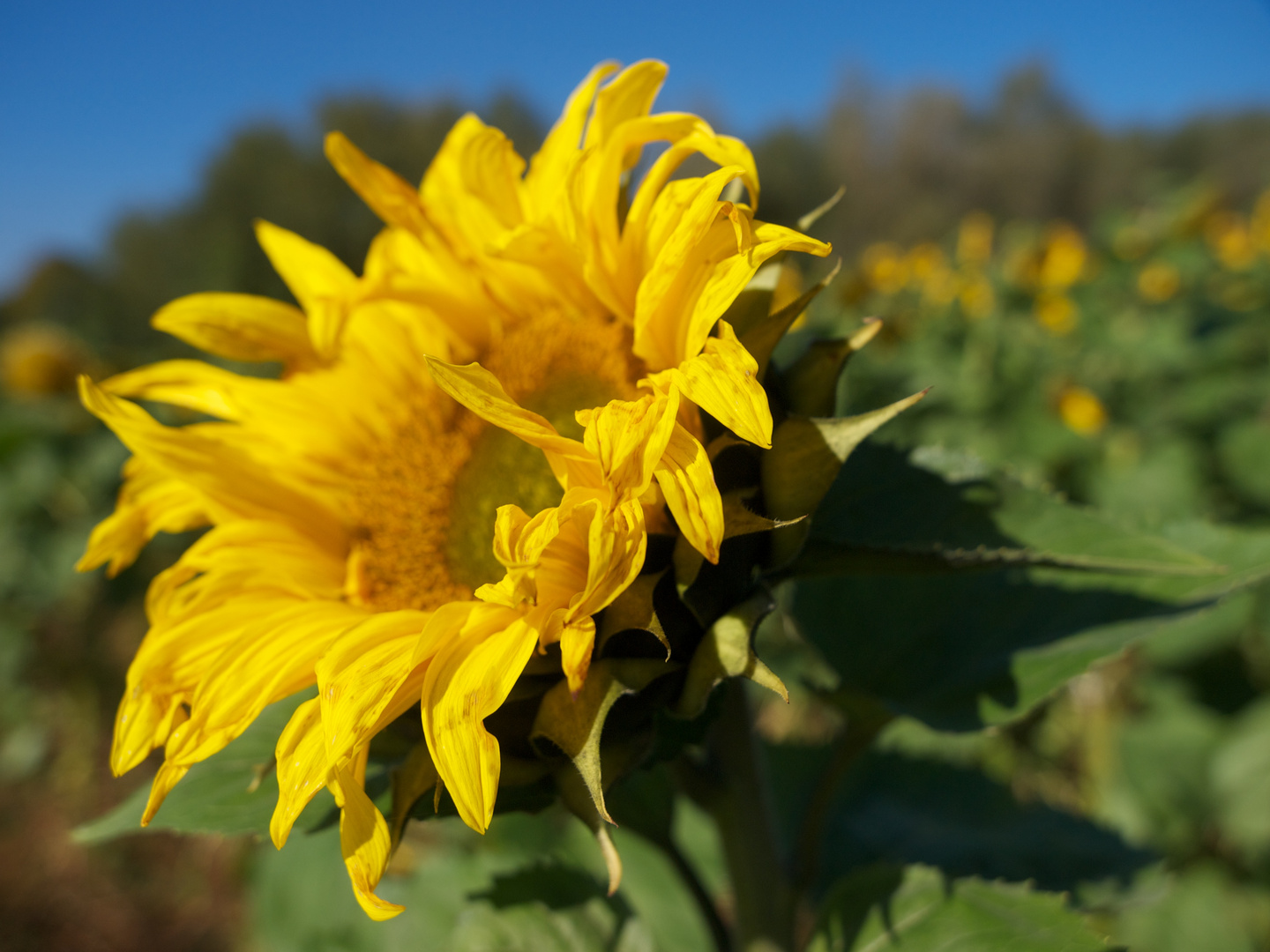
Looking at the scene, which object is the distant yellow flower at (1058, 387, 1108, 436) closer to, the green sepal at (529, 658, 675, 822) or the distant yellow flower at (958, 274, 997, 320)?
the distant yellow flower at (958, 274, 997, 320)

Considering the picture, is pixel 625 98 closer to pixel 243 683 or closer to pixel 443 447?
pixel 443 447

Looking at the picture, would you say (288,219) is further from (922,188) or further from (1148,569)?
(1148,569)

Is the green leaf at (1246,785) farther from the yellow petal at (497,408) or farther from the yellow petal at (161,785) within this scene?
the yellow petal at (161,785)

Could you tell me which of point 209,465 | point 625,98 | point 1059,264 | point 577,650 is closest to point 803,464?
point 577,650

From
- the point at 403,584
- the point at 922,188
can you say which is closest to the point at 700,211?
the point at 403,584

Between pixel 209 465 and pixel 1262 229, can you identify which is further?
pixel 1262 229

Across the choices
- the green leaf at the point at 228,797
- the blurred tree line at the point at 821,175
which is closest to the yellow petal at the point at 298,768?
the green leaf at the point at 228,797
